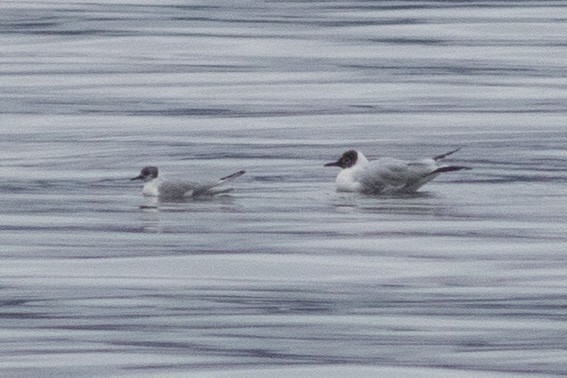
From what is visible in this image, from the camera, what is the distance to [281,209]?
52.2ft

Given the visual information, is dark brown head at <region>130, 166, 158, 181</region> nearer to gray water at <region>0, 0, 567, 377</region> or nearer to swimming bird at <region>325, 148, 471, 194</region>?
gray water at <region>0, 0, 567, 377</region>

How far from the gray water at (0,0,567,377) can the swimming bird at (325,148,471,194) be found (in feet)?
0.45

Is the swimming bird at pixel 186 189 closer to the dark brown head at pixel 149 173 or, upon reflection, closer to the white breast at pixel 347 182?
the dark brown head at pixel 149 173

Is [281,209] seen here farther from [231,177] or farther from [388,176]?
[388,176]

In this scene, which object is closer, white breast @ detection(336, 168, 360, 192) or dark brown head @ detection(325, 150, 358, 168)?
white breast @ detection(336, 168, 360, 192)

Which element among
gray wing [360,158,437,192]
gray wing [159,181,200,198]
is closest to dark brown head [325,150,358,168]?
gray wing [360,158,437,192]

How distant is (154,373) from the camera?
32.8 feet

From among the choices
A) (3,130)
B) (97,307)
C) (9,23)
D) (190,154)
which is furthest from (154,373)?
(9,23)

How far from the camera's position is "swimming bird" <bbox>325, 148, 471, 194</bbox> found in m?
16.8

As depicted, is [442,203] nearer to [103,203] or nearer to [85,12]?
[103,203]

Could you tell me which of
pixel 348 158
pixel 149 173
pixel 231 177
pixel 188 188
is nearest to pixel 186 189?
pixel 188 188

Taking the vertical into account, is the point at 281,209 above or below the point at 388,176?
below

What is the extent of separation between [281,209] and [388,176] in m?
1.26

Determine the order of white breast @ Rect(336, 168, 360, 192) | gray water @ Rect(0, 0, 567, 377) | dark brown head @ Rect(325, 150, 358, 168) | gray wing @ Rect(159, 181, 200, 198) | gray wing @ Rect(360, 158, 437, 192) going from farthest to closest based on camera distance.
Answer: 1. dark brown head @ Rect(325, 150, 358, 168)
2. white breast @ Rect(336, 168, 360, 192)
3. gray wing @ Rect(360, 158, 437, 192)
4. gray wing @ Rect(159, 181, 200, 198)
5. gray water @ Rect(0, 0, 567, 377)
